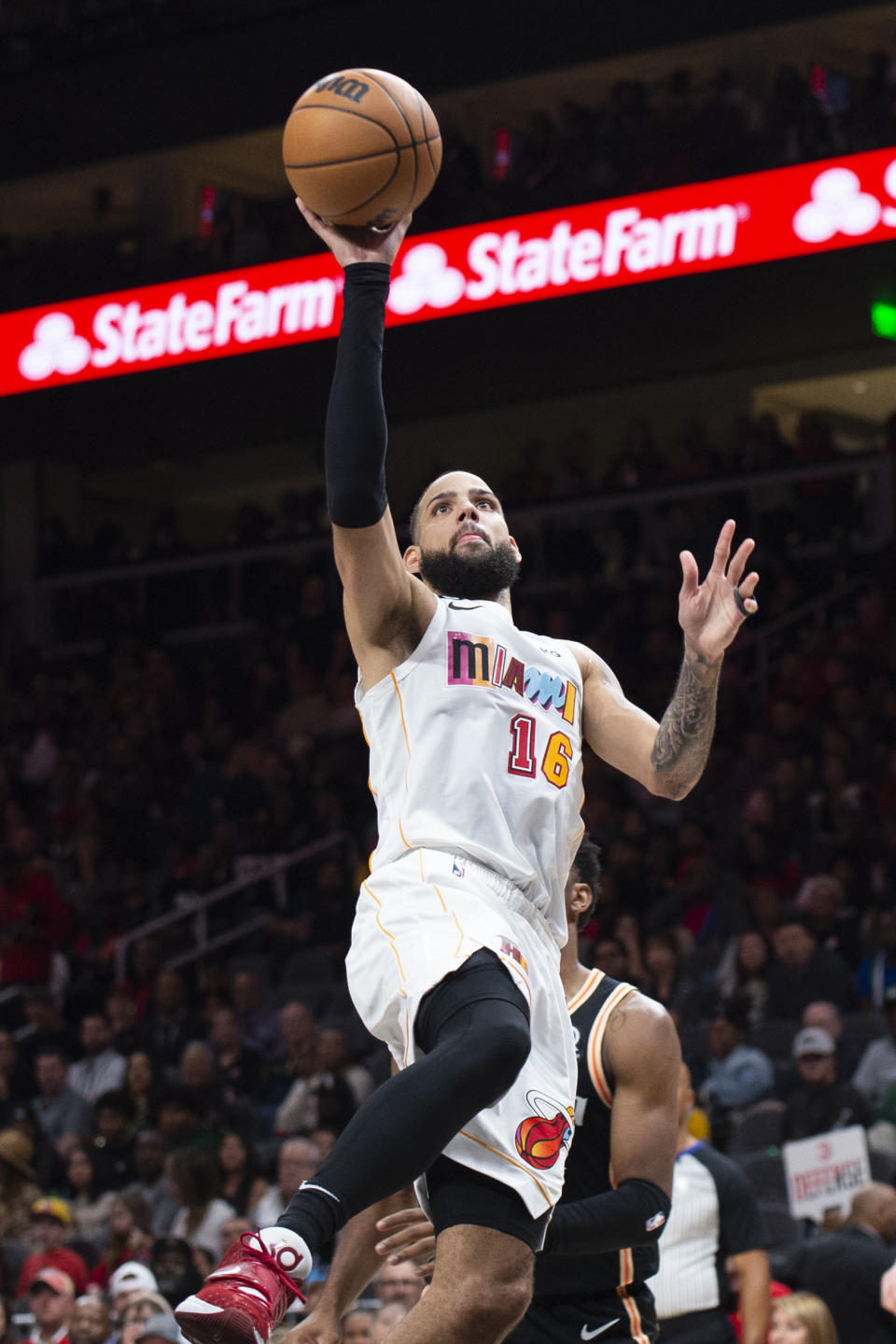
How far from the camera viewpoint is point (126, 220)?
22.9 metres

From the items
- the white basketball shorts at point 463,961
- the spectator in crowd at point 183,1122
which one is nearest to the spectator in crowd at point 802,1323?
the white basketball shorts at point 463,961

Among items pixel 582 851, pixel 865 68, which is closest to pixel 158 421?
pixel 865 68

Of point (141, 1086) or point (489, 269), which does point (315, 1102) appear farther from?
point (489, 269)

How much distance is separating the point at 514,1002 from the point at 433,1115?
1.06 feet

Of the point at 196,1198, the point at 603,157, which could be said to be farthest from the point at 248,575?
the point at 196,1198

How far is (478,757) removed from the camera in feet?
12.9

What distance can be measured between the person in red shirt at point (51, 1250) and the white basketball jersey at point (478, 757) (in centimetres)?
616

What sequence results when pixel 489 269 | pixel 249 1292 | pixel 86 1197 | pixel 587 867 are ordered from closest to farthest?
pixel 249 1292
pixel 587 867
pixel 86 1197
pixel 489 269

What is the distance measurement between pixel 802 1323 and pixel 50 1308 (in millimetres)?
3787

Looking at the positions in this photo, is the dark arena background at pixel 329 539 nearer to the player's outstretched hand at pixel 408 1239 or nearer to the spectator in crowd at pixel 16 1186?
the spectator in crowd at pixel 16 1186

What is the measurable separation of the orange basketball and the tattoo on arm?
3.90ft

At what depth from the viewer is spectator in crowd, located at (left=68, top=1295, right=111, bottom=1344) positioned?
8219 mm

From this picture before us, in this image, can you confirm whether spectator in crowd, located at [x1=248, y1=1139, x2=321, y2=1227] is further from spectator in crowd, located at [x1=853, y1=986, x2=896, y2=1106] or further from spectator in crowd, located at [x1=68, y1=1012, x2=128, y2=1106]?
spectator in crowd, located at [x1=68, y1=1012, x2=128, y2=1106]

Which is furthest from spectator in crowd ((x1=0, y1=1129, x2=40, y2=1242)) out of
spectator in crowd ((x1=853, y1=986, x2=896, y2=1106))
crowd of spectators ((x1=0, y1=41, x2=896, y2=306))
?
crowd of spectators ((x1=0, y1=41, x2=896, y2=306))
